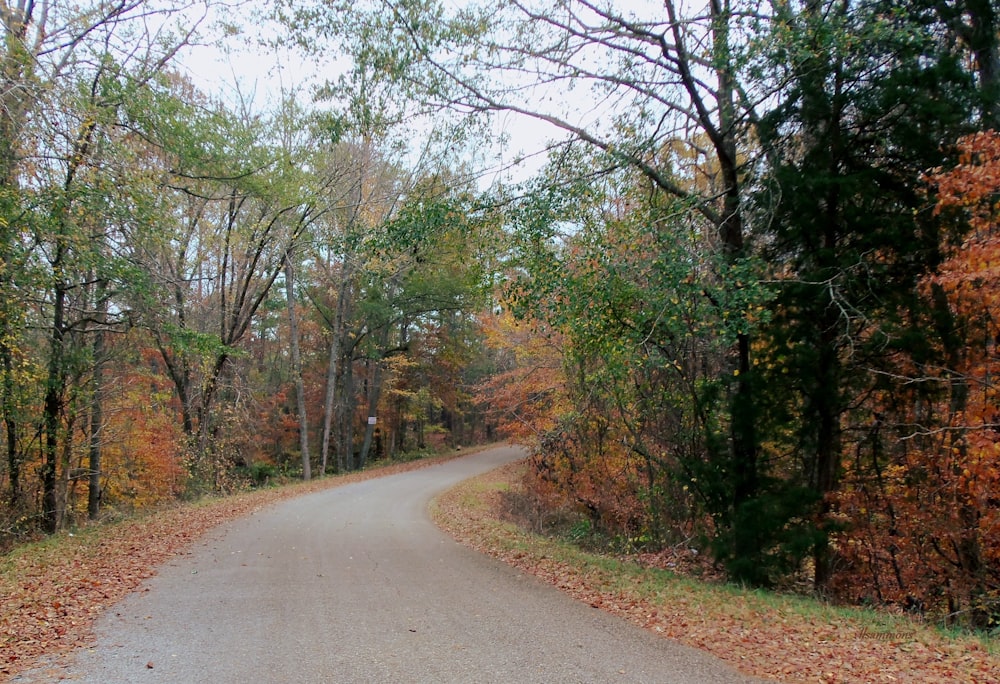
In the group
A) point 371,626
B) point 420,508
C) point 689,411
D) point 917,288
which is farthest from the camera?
point 420,508

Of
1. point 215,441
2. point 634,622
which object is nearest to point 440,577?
point 634,622

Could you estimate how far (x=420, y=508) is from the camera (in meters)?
15.3

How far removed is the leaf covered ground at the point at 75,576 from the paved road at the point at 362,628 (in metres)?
0.30

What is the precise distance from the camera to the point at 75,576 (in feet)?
24.5

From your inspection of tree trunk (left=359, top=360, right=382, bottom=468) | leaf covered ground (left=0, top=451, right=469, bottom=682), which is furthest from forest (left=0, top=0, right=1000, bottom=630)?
tree trunk (left=359, top=360, right=382, bottom=468)

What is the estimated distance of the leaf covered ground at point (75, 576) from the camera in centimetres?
518

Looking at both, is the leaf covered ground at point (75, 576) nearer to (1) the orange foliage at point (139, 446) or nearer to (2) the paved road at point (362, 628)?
(2) the paved road at point (362, 628)

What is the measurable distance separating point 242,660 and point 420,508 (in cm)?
1069

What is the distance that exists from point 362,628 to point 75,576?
4.39 meters

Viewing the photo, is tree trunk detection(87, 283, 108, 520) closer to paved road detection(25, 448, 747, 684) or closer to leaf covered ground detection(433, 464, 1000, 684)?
paved road detection(25, 448, 747, 684)

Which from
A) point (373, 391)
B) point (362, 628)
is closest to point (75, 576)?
point (362, 628)

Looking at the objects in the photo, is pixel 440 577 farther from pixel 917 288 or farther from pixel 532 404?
pixel 532 404

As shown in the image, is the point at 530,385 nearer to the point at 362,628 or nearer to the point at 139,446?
the point at 139,446

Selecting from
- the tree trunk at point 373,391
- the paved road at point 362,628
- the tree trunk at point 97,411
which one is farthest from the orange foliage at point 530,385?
the tree trunk at point 373,391
